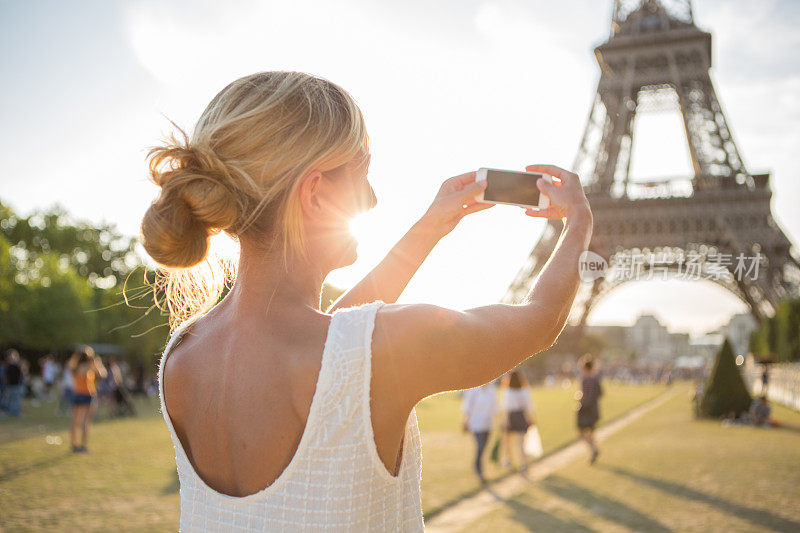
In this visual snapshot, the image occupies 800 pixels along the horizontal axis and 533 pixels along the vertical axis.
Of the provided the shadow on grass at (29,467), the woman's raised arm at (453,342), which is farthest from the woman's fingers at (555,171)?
the shadow on grass at (29,467)

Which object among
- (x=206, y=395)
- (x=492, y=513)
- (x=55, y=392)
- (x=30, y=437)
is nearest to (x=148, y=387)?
(x=55, y=392)

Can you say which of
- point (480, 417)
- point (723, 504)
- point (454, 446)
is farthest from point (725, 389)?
point (723, 504)

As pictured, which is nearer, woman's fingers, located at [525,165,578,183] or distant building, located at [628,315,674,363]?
woman's fingers, located at [525,165,578,183]

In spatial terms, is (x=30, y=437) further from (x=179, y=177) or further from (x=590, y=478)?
(x=179, y=177)

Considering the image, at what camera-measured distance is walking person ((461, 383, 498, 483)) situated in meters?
10.9

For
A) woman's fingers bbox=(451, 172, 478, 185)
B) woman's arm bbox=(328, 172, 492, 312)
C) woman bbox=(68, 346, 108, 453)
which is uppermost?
woman's fingers bbox=(451, 172, 478, 185)

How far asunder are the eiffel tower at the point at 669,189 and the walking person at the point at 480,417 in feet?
68.6

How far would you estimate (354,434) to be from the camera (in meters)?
1.21

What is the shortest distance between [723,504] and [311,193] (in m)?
9.18

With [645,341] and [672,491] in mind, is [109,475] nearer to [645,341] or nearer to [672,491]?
[672,491]

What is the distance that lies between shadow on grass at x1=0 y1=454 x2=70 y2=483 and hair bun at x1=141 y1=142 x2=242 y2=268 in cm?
1057

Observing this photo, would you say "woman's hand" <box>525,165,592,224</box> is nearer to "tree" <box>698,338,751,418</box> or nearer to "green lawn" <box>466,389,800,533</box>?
"green lawn" <box>466,389,800,533</box>

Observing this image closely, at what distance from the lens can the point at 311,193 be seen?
4.45 feet

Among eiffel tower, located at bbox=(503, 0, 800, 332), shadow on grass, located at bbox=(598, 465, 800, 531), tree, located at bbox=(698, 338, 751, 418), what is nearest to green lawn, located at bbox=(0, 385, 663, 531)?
shadow on grass, located at bbox=(598, 465, 800, 531)
